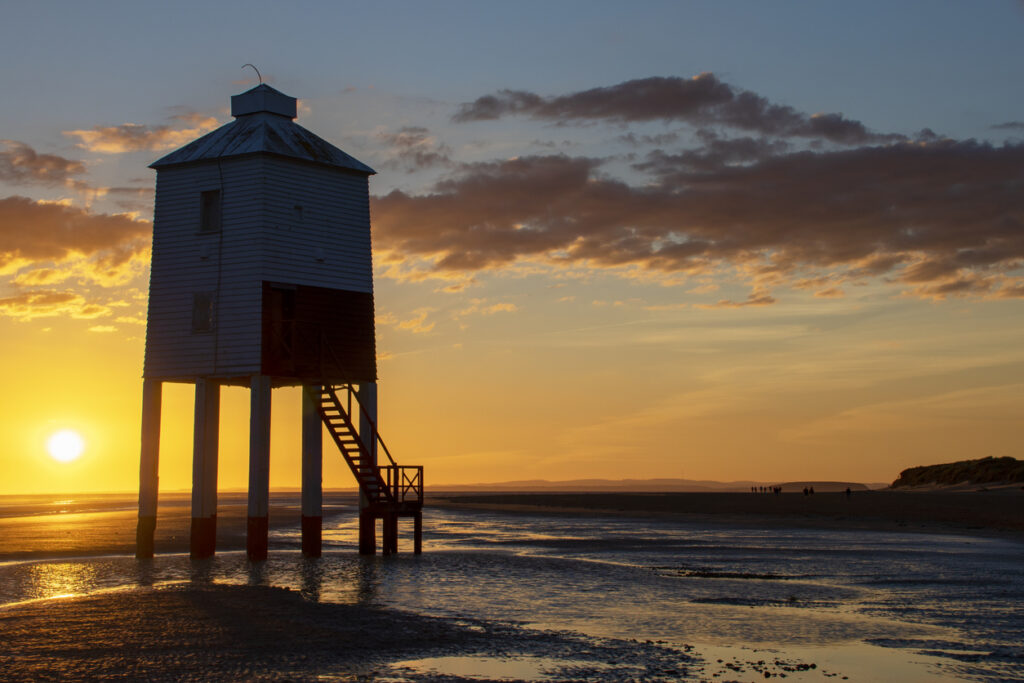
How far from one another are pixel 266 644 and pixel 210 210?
772 inches

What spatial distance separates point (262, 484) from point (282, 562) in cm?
240

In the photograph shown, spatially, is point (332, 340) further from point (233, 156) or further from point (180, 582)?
point (180, 582)

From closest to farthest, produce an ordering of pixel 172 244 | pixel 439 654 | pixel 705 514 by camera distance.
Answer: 1. pixel 439 654
2. pixel 172 244
3. pixel 705 514

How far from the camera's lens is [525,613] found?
2056 centimetres

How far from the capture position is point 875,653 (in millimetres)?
16547

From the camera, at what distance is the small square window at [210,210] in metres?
33.0

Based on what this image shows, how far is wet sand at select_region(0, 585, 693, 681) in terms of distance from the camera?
1478cm

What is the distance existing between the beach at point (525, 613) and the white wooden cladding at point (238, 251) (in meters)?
6.59

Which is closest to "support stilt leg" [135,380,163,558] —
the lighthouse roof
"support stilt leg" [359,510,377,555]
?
"support stilt leg" [359,510,377,555]

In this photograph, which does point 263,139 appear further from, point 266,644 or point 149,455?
point 266,644

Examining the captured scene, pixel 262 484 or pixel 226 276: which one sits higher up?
pixel 226 276

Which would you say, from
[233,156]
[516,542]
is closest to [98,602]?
[233,156]

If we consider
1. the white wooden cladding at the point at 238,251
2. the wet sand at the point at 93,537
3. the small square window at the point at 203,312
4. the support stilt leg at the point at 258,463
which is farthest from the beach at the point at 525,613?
the small square window at the point at 203,312

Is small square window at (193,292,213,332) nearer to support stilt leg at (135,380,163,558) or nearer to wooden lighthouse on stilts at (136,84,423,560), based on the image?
wooden lighthouse on stilts at (136,84,423,560)
